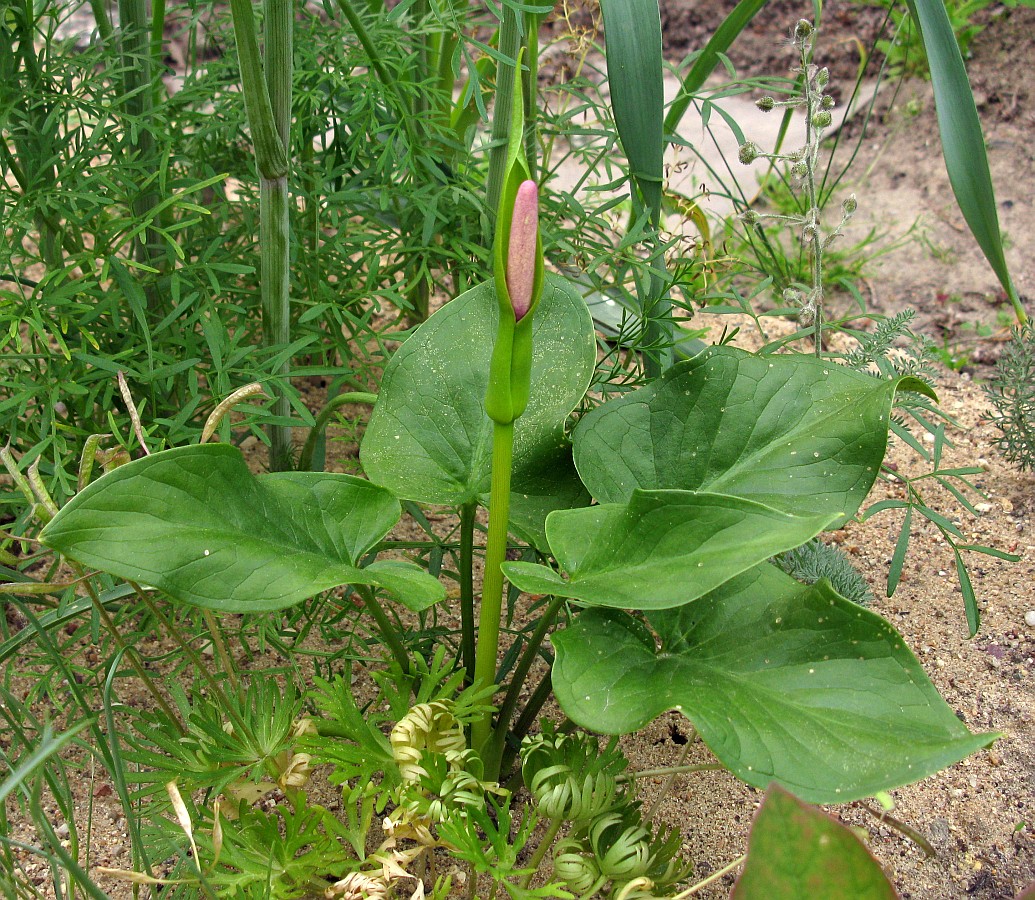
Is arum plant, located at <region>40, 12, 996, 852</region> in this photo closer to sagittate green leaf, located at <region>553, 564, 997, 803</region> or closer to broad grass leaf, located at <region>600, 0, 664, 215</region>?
sagittate green leaf, located at <region>553, 564, 997, 803</region>

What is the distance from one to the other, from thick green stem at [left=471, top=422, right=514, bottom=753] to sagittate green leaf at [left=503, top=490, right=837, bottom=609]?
0.04 meters

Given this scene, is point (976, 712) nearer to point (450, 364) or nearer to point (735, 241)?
point (450, 364)

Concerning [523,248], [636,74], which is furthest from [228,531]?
[636,74]

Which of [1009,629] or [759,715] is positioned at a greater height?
[759,715]

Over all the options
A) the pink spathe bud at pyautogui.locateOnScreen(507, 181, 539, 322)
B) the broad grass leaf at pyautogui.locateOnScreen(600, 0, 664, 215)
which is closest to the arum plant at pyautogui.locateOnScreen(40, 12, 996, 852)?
the pink spathe bud at pyautogui.locateOnScreen(507, 181, 539, 322)

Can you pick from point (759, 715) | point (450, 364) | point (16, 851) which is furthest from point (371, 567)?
point (16, 851)

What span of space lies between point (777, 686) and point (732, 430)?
0.93 feet

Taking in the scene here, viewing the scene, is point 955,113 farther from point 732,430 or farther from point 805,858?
point 805,858

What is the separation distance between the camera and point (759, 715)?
756 mm

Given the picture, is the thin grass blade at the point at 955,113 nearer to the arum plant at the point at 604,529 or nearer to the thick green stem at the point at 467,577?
the arum plant at the point at 604,529

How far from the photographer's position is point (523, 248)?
70cm

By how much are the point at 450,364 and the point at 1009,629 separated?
2.67 ft

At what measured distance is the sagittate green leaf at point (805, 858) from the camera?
0.63 metres

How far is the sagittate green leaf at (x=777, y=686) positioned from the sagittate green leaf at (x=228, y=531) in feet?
0.52
